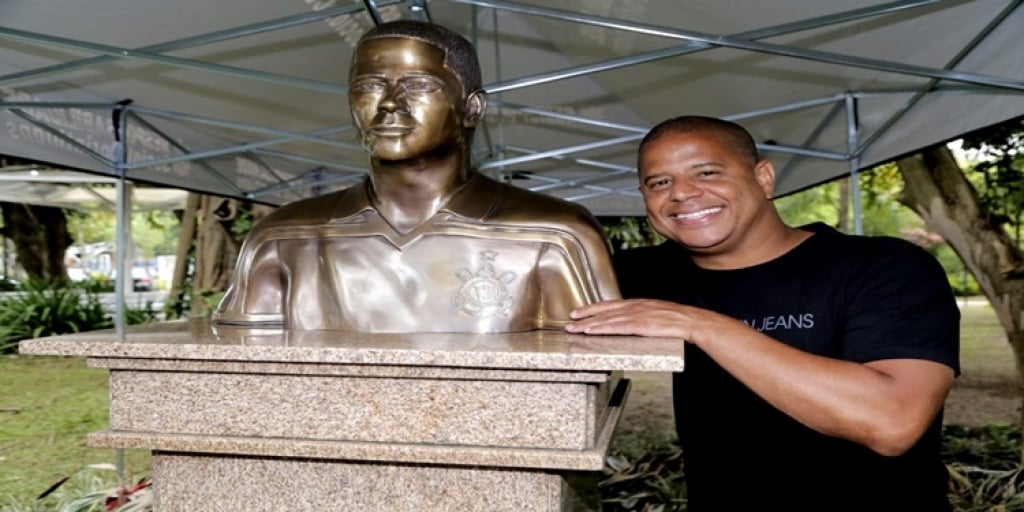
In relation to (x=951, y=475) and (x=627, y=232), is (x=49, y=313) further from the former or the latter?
(x=951, y=475)

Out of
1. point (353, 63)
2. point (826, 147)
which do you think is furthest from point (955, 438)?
point (353, 63)

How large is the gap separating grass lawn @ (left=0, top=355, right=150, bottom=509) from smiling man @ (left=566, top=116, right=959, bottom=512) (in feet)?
13.4

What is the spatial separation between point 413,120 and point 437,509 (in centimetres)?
92

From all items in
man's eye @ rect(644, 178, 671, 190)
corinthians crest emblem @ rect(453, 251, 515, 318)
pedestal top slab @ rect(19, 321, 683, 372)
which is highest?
man's eye @ rect(644, 178, 671, 190)

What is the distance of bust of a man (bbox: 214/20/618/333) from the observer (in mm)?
1969

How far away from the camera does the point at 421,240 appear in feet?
6.85

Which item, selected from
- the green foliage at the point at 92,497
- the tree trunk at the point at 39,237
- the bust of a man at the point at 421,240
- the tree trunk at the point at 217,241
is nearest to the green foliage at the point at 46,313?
the tree trunk at the point at 39,237

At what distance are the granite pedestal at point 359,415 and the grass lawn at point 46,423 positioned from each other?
3468 millimetres

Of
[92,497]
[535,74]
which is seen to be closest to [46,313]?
[92,497]

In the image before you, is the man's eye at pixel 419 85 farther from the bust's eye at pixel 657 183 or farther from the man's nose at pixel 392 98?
the bust's eye at pixel 657 183

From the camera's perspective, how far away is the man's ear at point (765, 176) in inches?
80.1

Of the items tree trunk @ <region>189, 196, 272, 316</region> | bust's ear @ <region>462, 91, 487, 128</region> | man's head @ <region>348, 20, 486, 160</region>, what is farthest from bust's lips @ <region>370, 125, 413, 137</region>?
tree trunk @ <region>189, 196, 272, 316</region>

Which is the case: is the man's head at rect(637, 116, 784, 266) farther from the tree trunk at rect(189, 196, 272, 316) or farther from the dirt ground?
the tree trunk at rect(189, 196, 272, 316)

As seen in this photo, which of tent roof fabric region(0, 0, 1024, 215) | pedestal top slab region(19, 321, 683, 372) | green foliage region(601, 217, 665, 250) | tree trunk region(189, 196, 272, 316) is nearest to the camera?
pedestal top slab region(19, 321, 683, 372)
